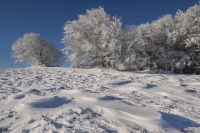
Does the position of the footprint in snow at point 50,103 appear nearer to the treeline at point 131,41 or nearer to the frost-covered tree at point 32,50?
the treeline at point 131,41

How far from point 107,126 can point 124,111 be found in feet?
2.17

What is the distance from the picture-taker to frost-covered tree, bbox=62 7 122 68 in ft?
48.5

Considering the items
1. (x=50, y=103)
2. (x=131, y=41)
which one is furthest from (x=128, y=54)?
(x=50, y=103)

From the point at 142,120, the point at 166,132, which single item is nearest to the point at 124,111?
the point at 142,120

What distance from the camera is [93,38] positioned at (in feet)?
53.6

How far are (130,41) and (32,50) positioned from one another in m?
17.6

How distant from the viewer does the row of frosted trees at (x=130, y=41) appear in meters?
14.8

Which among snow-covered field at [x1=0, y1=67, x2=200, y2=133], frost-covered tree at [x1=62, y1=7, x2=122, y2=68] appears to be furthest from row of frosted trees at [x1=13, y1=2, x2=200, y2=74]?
snow-covered field at [x1=0, y1=67, x2=200, y2=133]

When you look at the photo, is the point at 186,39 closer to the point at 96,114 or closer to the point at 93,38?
the point at 93,38

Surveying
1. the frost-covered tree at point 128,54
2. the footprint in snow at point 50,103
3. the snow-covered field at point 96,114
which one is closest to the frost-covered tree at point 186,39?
the frost-covered tree at point 128,54

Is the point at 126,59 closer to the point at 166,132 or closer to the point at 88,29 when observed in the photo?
the point at 88,29

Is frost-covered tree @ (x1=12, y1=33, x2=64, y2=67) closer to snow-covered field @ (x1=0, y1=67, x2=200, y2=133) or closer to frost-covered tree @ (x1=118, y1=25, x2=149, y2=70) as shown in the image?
frost-covered tree @ (x1=118, y1=25, x2=149, y2=70)

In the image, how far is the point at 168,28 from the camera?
20719mm

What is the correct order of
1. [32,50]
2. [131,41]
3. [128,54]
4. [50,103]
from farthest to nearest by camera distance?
[32,50], [131,41], [128,54], [50,103]
